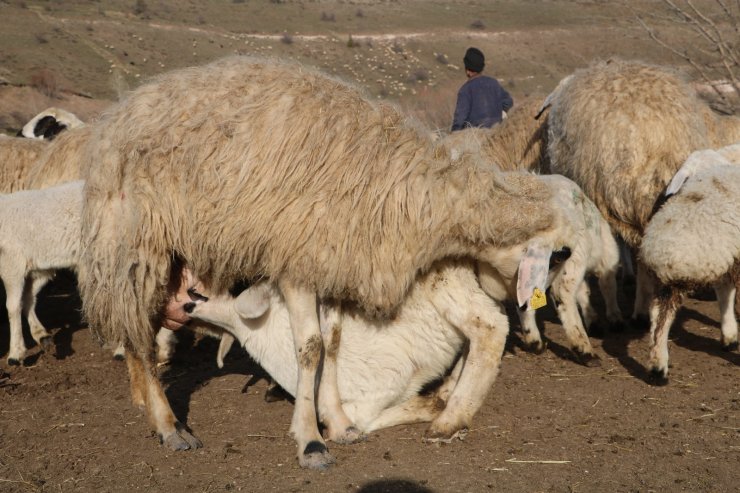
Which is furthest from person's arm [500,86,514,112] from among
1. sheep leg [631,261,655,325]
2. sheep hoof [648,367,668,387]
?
sheep hoof [648,367,668,387]

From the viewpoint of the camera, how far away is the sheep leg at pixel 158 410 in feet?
16.9

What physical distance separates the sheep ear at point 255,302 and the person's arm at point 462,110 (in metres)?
5.42

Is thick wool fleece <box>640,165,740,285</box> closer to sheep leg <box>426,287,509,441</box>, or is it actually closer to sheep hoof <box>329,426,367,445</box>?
sheep leg <box>426,287,509,441</box>

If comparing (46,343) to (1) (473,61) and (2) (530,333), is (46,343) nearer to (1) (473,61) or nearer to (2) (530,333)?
(2) (530,333)

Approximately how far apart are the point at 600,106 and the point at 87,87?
27.5m

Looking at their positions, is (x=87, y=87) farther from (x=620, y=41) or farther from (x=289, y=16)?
(x=620, y=41)

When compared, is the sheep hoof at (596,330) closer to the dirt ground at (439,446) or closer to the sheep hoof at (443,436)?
the dirt ground at (439,446)

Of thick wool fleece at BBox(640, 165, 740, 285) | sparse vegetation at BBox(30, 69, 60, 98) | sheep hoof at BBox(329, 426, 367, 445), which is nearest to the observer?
sheep hoof at BBox(329, 426, 367, 445)

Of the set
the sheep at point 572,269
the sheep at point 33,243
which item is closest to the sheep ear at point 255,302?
the sheep at point 572,269

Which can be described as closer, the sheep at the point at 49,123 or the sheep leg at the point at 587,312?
the sheep leg at the point at 587,312

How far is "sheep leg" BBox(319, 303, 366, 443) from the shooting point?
514 centimetres

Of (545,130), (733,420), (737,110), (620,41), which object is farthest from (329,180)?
(620,41)

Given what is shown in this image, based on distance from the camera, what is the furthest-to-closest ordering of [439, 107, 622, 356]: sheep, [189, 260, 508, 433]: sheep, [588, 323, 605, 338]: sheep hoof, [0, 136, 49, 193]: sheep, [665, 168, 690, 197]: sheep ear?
1. [0, 136, 49, 193]: sheep
2. [588, 323, 605, 338]: sheep hoof
3. [665, 168, 690, 197]: sheep ear
4. [439, 107, 622, 356]: sheep
5. [189, 260, 508, 433]: sheep

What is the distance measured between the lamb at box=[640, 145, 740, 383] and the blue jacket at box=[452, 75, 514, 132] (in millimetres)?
4218
